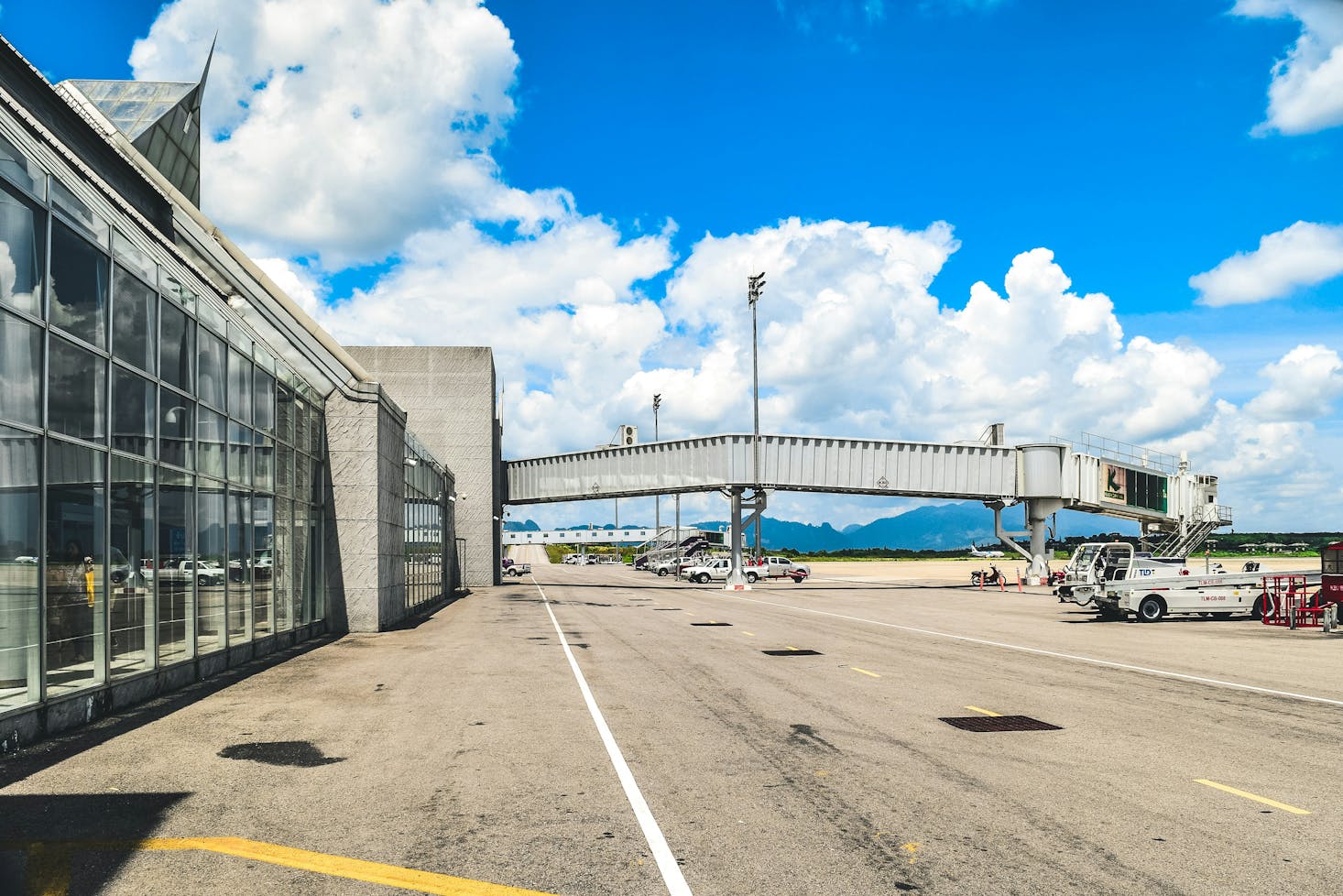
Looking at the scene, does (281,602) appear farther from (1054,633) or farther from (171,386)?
(1054,633)

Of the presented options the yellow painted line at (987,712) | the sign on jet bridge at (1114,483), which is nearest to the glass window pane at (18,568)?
the yellow painted line at (987,712)

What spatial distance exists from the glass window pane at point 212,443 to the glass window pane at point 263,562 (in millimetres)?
2162

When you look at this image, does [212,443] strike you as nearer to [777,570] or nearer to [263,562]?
[263,562]

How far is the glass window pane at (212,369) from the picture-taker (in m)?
15.0

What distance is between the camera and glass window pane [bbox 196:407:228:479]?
15.0 m

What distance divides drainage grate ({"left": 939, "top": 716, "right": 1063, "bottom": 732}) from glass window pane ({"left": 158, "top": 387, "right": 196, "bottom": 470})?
11.0 meters

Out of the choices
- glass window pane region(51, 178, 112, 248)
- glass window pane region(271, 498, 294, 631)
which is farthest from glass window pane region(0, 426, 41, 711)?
glass window pane region(271, 498, 294, 631)

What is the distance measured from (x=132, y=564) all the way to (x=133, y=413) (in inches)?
76.6

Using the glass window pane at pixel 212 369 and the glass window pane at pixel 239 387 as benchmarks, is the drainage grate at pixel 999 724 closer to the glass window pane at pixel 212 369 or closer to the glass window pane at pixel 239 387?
the glass window pane at pixel 212 369

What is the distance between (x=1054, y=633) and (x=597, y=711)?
1691 centimetres

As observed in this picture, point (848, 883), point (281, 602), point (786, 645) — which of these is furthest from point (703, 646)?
point (848, 883)

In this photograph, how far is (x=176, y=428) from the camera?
546 inches

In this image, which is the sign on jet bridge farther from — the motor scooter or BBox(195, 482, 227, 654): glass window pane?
BBox(195, 482, 227, 654): glass window pane

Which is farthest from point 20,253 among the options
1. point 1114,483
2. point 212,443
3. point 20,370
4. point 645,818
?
point 1114,483
